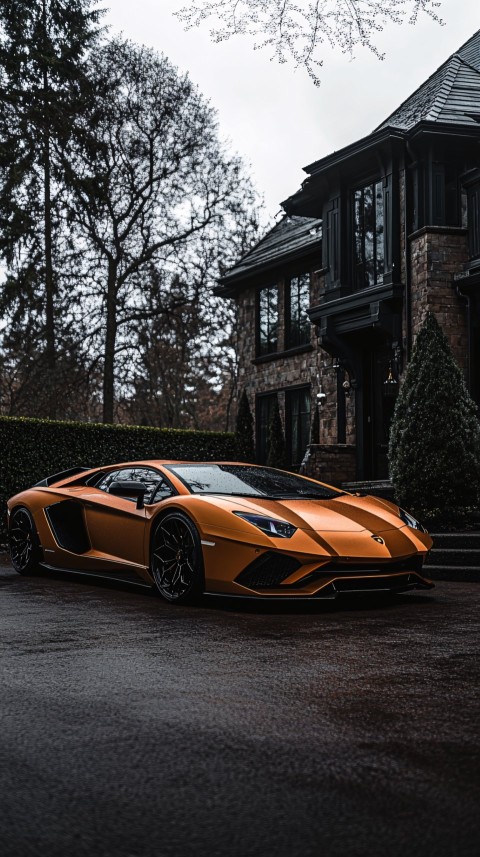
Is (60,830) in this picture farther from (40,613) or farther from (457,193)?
(457,193)

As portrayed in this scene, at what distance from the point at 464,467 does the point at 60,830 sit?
36.3 ft

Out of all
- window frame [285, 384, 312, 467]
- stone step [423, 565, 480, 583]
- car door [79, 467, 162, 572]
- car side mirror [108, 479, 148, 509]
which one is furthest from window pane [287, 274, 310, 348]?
car side mirror [108, 479, 148, 509]

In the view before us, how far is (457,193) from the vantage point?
1753cm

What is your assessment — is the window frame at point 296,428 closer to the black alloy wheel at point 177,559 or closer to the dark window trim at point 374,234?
the dark window trim at point 374,234

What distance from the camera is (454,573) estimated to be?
10.1 meters

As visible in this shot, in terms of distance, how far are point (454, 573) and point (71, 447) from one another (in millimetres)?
7735

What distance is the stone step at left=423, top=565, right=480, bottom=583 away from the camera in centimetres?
1003

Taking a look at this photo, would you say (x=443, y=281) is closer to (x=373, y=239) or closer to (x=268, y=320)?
(x=373, y=239)

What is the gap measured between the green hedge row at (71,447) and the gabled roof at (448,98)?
7.11m

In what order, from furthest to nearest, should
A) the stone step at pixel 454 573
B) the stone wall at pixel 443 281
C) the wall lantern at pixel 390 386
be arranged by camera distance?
the wall lantern at pixel 390 386 → the stone wall at pixel 443 281 → the stone step at pixel 454 573

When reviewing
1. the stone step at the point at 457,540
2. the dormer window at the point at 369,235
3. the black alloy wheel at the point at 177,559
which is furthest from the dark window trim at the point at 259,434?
the black alloy wheel at the point at 177,559

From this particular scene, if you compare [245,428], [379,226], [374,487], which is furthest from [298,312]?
[374,487]

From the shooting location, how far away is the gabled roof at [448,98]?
17.6 m

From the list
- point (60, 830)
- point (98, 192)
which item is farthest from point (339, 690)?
point (98, 192)
